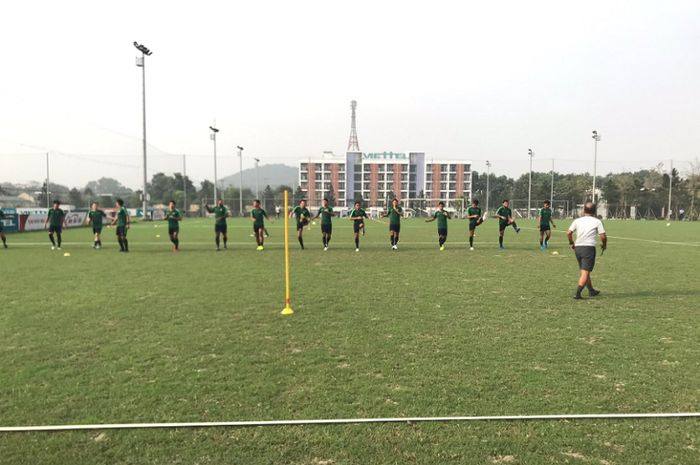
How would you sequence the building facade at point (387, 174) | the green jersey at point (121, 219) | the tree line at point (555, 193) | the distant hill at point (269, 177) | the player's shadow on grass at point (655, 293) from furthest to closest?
the building facade at point (387, 174) < the distant hill at point (269, 177) < the tree line at point (555, 193) < the green jersey at point (121, 219) < the player's shadow on grass at point (655, 293)

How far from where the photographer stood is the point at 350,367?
15.6ft

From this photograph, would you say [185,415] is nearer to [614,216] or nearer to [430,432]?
[430,432]

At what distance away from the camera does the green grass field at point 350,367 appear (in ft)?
10.5

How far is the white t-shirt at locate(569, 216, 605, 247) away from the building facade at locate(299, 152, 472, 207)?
113094 millimetres

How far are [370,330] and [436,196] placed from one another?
119 meters

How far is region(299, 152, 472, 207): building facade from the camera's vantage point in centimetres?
12194

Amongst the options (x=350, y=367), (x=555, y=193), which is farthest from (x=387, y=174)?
(x=350, y=367)

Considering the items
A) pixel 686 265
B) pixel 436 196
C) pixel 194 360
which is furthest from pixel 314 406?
pixel 436 196

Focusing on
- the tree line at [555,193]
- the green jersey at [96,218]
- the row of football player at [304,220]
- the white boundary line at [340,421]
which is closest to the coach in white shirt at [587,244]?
the white boundary line at [340,421]

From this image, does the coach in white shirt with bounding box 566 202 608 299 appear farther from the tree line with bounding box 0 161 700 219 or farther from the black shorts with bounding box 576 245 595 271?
the tree line with bounding box 0 161 700 219

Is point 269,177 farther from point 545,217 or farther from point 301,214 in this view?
point 545,217

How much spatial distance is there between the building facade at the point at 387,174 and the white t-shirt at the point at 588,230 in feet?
371

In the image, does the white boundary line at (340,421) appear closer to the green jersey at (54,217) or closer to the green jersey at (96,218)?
the green jersey at (96,218)

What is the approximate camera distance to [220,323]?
6.59 m
